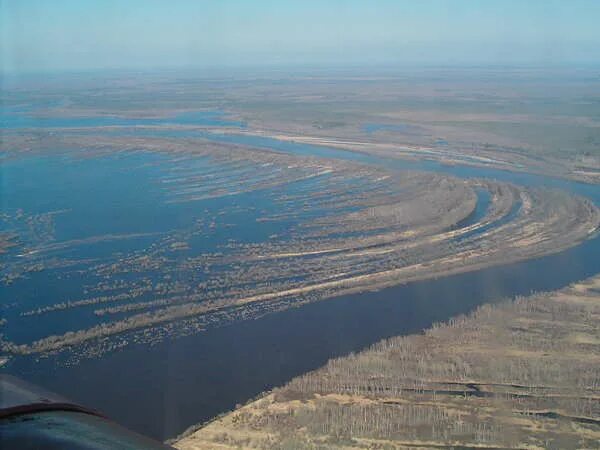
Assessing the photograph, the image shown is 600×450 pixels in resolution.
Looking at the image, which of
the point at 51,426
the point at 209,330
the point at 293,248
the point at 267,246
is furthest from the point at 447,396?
the point at 51,426

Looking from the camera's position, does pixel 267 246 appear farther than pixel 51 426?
Yes

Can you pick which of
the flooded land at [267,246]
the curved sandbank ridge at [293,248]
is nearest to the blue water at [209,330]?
the flooded land at [267,246]

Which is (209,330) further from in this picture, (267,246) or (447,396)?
(447,396)

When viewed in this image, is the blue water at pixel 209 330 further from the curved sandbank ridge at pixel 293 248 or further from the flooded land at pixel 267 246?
the curved sandbank ridge at pixel 293 248

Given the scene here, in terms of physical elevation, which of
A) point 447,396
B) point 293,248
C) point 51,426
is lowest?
point 447,396

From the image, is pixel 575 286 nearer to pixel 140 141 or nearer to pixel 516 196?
pixel 516 196

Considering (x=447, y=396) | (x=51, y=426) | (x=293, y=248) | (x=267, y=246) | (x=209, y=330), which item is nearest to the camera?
(x=51, y=426)
